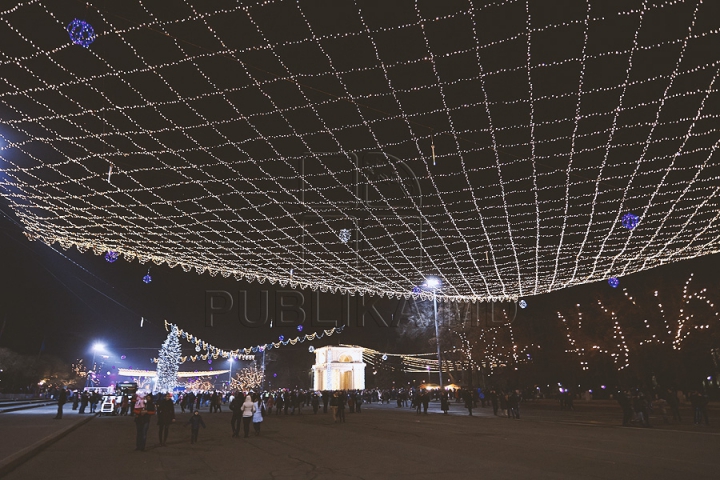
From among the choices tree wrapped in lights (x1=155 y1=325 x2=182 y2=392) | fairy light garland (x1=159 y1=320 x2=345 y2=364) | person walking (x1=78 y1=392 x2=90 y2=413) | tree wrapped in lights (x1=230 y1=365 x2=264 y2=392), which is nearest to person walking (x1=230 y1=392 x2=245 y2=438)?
person walking (x1=78 y1=392 x2=90 y2=413)

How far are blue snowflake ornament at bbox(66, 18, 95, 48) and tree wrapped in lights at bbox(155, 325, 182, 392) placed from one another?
2768 inches

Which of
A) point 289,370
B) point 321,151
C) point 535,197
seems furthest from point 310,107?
point 289,370

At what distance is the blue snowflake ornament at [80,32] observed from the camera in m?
6.55

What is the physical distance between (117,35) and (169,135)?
112 inches

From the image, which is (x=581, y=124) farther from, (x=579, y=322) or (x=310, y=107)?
(x=579, y=322)

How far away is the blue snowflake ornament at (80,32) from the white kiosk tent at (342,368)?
75.5 meters

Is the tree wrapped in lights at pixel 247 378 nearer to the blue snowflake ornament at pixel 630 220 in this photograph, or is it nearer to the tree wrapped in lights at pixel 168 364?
the tree wrapped in lights at pixel 168 364

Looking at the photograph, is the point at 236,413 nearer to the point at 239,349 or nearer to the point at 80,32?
the point at 80,32

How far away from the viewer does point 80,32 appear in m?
6.59

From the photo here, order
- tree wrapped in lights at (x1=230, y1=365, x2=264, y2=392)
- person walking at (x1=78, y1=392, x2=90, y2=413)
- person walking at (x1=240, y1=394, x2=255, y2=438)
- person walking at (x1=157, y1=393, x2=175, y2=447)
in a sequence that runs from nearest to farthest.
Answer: person walking at (x1=157, y1=393, x2=175, y2=447)
person walking at (x1=240, y1=394, x2=255, y2=438)
person walking at (x1=78, y1=392, x2=90, y2=413)
tree wrapped in lights at (x1=230, y1=365, x2=264, y2=392)

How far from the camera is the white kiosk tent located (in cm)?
7925

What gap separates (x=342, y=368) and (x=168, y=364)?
25.2m

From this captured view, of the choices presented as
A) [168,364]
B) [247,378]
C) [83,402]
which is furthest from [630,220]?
[247,378]

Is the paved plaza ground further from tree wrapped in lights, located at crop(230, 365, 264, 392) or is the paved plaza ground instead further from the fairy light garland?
tree wrapped in lights, located at crop(230, 365, 264, 392)
